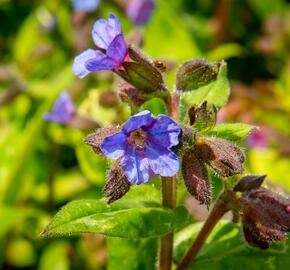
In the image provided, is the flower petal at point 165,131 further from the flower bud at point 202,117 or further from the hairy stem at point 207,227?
the hairy stem at point 207,227

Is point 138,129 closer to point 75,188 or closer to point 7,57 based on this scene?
point 75,188

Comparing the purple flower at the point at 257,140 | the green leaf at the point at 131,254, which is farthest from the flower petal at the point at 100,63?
the purple flower at the point at 257,140

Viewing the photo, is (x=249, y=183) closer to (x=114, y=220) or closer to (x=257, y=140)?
(x=114, y=220)

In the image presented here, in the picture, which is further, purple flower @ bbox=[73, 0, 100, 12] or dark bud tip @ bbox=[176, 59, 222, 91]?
purple flower @ bbox=[73, 0, 100, 12]

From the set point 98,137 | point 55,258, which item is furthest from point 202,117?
point 55,258

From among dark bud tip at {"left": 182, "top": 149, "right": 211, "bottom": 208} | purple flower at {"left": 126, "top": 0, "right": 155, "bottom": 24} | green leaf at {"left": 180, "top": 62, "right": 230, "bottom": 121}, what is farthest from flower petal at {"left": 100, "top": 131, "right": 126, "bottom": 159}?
purple flower at {"left": 126, "top": 0, "right": 155, "bottom": 24}

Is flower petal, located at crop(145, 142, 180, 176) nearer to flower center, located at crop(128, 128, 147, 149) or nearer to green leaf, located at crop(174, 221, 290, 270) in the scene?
flower center, located at crop(128, 128, 147, 149)
